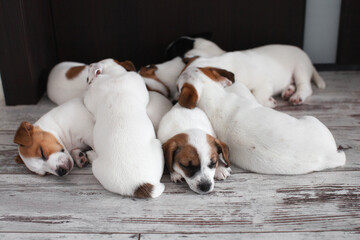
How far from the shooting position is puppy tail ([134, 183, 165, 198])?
2.10 meters

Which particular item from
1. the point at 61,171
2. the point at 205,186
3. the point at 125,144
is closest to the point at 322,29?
the point at 205,186

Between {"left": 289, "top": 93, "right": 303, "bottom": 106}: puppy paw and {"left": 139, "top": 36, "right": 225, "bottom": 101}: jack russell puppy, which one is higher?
{"left": 139, "top": 36, "right": 225, "bottom": 101}: jack russell puppy

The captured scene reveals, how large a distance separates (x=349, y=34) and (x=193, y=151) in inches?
93.9

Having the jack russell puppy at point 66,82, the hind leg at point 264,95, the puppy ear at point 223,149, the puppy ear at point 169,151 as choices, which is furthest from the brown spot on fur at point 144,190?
the hind leg at point 264,95

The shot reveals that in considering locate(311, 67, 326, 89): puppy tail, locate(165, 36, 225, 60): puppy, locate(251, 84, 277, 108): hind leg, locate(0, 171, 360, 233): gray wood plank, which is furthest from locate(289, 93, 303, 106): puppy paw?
locate(0, 171, 360, 233): gray wood plank

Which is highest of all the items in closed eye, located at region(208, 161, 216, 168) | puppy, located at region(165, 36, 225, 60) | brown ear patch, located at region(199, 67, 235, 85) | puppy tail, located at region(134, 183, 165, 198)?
brown ear patch, located at region(199, 67, 235, 85)

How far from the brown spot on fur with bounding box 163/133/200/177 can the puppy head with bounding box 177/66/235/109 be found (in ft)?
0.99

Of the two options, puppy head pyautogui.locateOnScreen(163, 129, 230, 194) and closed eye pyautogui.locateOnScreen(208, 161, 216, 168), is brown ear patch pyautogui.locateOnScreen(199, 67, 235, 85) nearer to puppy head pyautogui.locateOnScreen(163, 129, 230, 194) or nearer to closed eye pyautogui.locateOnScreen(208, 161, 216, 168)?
puppy head pyautogui.locateOnScreen(163, 129, 230, 194)

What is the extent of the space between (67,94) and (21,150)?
37.6 inches

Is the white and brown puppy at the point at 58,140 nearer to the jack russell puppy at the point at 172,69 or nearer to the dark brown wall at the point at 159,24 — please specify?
the jack russell puppy at the point at 172,69

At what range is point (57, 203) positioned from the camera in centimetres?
217

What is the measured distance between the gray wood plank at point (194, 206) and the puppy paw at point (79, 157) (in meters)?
0.16

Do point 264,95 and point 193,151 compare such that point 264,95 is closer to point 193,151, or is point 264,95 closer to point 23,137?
point 193,151

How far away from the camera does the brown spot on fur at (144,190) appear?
2102 millimetres
